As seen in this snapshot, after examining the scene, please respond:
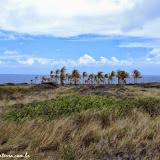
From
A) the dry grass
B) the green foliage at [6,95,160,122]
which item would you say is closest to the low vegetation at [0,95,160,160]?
the dry grass

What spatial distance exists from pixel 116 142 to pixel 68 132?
1393 millimetres

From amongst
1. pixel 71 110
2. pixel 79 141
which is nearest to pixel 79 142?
pixel 79 141

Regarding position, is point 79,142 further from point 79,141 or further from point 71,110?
point 71,110

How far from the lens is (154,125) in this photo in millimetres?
4980

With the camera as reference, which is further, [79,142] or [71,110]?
[71,110]

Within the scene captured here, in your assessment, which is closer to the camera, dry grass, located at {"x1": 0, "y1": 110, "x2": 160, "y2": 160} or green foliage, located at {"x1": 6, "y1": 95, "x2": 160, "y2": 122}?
dry grass, located at {"x1": 0, "y1": 110, "x2": 160, "y2": 160}

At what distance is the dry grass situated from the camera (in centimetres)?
344

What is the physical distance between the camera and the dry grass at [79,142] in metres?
3.44

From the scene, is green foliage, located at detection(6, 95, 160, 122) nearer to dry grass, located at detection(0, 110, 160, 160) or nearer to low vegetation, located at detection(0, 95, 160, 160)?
low vegetation, located at detection(0, 95, 160, 160)

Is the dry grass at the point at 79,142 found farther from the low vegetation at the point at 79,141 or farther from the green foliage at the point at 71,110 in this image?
the green foliage at the point at 71,110

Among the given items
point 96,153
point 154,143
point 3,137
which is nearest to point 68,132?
point 96,153

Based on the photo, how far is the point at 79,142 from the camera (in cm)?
386

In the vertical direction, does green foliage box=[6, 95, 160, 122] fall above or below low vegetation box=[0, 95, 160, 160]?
above

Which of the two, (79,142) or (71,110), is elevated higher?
(71,110)
